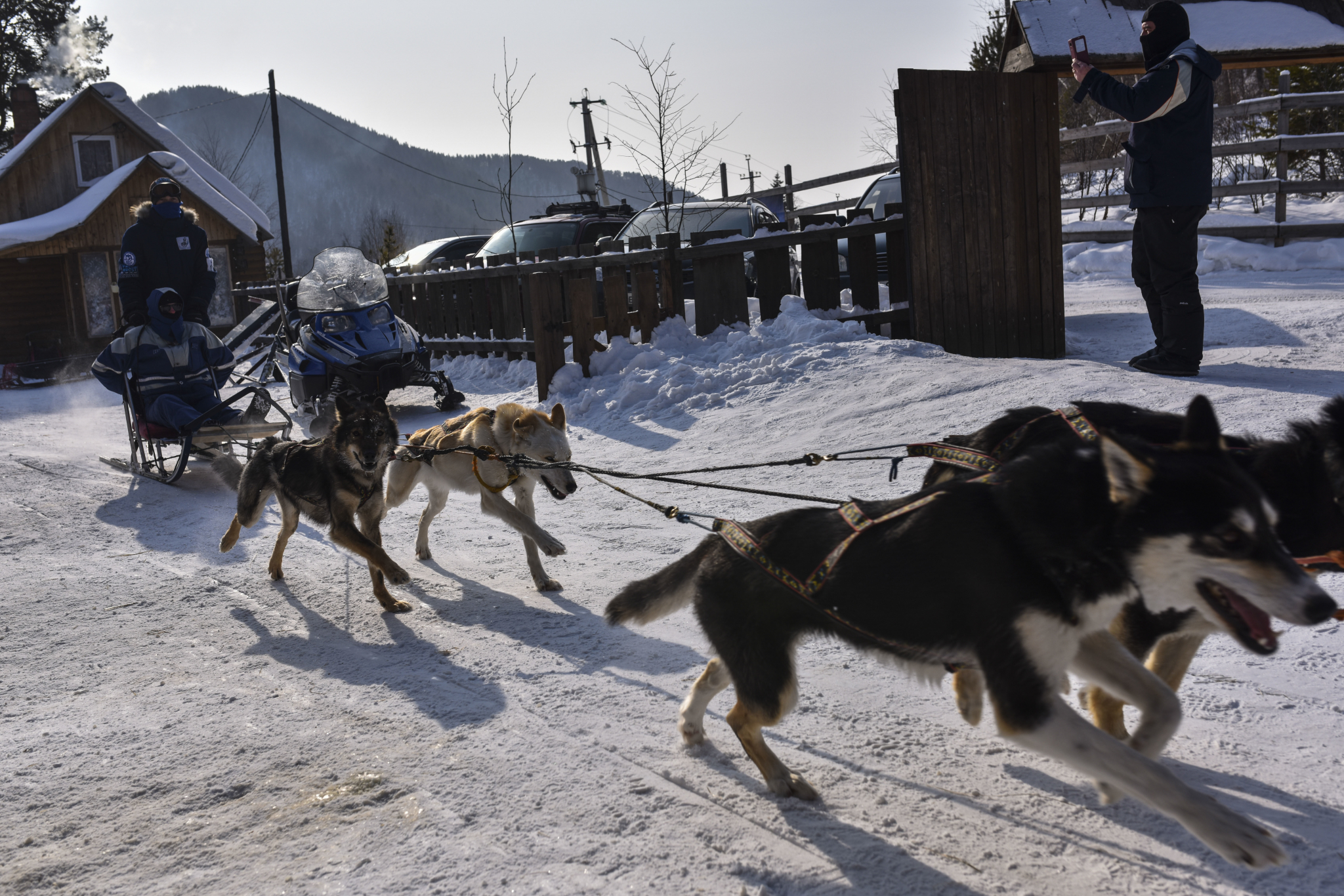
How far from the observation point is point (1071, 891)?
2549 millimetres

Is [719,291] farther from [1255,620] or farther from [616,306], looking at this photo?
[1255,620]

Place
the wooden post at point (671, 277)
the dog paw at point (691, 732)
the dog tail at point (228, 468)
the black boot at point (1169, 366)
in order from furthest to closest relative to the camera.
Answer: the wooden post at point (671, 277)
the dog tail at point (228, 468)
the black boot at point (1169, 366)
the dog paw at point (691, 732)

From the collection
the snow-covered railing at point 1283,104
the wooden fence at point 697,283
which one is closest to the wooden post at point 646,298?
the wooden fence at point 697,283

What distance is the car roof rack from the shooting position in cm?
1736

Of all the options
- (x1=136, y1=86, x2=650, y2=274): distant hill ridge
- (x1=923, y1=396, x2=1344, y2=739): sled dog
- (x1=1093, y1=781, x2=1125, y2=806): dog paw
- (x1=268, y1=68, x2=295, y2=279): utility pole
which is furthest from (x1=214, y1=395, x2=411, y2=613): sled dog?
(x1=136, y1=86, x2=650, y2=274): distant hill ridge

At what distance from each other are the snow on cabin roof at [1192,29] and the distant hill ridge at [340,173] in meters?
140

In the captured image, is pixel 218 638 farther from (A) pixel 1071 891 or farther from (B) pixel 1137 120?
(B) pixel 1137 120

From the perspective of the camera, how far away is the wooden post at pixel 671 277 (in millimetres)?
11289

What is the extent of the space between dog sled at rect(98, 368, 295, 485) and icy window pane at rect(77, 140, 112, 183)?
23450mm

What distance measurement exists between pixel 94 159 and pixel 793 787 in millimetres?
32052

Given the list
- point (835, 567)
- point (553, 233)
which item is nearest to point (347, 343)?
point (553, 233)

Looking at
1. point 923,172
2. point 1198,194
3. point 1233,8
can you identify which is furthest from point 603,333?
point 1233,8

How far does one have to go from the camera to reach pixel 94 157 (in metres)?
28.4

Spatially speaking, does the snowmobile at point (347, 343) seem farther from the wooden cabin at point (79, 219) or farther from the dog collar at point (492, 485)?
the wooden cabin at point (79, 219)
